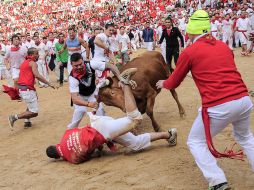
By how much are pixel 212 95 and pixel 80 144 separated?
2.30 metres

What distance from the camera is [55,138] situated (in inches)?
307

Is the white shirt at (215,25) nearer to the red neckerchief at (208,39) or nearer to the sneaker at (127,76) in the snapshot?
the sneaker at (127,76)

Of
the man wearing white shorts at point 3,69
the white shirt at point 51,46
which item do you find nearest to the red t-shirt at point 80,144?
the man wearing white shorts at point 3,69

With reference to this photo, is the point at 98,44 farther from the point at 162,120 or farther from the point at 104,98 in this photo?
the point at 104,98

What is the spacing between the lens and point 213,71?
168 inches

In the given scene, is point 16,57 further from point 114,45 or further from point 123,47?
point 123,47

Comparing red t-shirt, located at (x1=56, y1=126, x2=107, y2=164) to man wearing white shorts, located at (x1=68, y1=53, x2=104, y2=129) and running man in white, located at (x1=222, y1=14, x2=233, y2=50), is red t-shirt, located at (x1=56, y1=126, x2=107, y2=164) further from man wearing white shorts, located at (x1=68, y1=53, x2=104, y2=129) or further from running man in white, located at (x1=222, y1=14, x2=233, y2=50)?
running man in white, located at (x1=222, y1=14, x2=233, y2=50)

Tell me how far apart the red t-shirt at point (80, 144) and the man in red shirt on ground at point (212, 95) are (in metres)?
1.78

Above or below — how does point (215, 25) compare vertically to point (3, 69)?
above

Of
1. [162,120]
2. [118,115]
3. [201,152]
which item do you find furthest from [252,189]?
[118,115]

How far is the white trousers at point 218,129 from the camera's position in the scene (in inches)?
167

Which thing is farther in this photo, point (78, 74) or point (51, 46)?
point (51, 46)

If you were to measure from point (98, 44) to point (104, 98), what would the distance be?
4007mm

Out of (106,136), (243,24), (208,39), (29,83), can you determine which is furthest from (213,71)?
(243,24)
